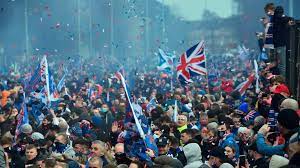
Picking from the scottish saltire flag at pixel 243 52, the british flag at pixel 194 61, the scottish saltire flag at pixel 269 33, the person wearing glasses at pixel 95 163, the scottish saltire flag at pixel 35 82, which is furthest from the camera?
the scottish saltire flag at pixel 243 52

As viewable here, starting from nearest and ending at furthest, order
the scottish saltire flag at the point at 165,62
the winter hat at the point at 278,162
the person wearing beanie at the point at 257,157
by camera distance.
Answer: the winter hat at the point at 278,162 → the person wearing beanie at the point at 257,157 → the scottish saltire flag at the point at 165,62

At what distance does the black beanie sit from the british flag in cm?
960

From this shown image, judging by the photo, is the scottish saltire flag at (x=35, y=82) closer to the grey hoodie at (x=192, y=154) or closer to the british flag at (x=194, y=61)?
the british flag at (x=194, y=61)

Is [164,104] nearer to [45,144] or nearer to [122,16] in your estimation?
[45,144]

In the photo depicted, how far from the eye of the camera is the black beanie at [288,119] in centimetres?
689

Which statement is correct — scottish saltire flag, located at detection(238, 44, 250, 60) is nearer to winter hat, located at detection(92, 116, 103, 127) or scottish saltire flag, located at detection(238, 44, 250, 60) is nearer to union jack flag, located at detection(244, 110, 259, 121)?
winter hat, located at detection(92, 116, 103, 127)

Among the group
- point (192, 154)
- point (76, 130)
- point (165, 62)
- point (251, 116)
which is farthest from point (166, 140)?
point (165, 62)

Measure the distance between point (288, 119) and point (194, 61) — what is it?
9968 mm

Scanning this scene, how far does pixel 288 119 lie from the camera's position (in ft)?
22.6

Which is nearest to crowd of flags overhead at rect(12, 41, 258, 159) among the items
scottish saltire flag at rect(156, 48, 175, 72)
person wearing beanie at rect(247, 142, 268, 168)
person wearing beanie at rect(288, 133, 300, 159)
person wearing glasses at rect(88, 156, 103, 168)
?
person wearing glasses at rect(88, 156, 103, 168)

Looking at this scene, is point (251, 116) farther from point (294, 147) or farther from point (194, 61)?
point (194, 61)

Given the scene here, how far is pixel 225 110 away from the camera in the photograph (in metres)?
12.8

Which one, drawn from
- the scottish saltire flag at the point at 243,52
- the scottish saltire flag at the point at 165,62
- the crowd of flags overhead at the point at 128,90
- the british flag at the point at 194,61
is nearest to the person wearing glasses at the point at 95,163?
the crowd of flags overhead at the point at 128,90

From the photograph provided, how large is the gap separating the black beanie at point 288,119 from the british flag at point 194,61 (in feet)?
31.5
